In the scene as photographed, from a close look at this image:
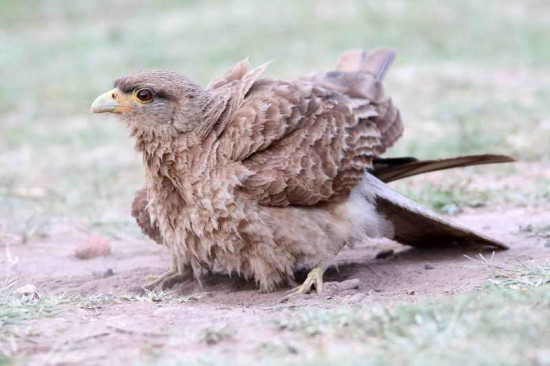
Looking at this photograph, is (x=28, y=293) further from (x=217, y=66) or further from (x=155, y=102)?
(x=217, y=66)

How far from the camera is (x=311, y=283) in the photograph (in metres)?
5.31

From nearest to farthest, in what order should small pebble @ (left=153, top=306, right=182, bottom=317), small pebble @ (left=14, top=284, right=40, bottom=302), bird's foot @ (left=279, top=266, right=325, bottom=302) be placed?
small pebble @ (left=153, top=306, right=182, bottom=317) < small pebble @ (left=14, top=284, right=40, bottom=302) < bird's foot @ (left=279, top=266, right=325, bottom=302)

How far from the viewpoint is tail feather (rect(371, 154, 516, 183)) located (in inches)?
233

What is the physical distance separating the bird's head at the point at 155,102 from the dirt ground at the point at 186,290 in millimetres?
1056

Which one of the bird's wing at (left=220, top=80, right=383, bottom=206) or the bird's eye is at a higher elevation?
the bird's eye

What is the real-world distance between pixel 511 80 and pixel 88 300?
937 centimetres

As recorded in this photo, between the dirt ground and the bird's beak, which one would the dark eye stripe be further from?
the dirt ground

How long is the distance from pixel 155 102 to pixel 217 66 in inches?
365

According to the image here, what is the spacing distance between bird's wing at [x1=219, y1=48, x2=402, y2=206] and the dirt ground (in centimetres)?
65

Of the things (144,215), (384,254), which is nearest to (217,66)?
(384,254)

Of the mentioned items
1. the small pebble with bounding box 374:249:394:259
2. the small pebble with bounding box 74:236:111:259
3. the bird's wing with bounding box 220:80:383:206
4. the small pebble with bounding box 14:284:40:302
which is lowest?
the small pebble with bounding box 374:249:394:259

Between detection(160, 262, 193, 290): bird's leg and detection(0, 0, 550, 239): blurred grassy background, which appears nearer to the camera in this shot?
detection(160, 262, 193, 290): bird's leg

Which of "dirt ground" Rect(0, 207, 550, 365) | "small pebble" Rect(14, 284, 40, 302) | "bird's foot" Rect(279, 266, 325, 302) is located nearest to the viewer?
"dirt ground" Rect(0, 207, 550, 365)

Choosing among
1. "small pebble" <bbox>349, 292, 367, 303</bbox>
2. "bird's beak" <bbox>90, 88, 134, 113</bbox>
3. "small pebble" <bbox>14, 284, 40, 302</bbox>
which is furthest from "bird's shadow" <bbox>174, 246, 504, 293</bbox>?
"bird's beak" <bbox>90, 88, 134, 113</bbox>
